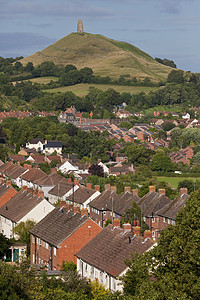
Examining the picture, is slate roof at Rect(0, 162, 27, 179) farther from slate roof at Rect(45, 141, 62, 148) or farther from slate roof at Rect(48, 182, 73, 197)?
slate roof at Rect(45, 141, 62, 148)

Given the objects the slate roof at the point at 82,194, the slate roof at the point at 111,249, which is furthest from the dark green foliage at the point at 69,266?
the slate roof at the point at 82,194

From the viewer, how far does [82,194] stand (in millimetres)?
58031

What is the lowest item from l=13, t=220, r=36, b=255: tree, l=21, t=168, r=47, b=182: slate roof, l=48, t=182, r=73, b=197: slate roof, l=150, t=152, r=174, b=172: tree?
l=150, t=152, r=174, b=172: tree

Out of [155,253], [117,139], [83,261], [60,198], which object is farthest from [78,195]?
[117,139]

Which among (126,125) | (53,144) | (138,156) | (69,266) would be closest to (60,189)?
(69,266)

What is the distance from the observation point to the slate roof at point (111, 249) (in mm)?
29422

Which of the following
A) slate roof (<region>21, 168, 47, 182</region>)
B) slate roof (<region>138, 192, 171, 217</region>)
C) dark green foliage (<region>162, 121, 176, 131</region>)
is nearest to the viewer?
slate roof (<region>138, 192, 171, 217</region>)

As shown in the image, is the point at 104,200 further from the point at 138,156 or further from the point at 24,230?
the point at 138,156

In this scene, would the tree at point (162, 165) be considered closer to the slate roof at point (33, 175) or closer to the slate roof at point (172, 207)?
the slate roof at point (33, 175)

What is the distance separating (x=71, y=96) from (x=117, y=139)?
39.3 m

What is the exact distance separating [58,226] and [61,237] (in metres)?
1.90

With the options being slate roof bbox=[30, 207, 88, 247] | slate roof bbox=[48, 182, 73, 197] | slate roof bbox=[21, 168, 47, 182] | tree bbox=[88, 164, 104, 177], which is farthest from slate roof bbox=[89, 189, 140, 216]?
tree bbox=[88, 164, 104, 177]

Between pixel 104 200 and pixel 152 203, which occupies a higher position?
pixel 152 203

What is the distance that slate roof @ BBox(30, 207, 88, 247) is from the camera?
118ft
